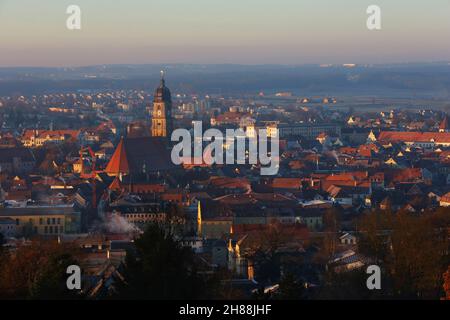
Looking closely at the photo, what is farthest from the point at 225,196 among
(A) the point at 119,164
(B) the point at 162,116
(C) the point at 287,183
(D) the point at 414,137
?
(D) the point at 414,137

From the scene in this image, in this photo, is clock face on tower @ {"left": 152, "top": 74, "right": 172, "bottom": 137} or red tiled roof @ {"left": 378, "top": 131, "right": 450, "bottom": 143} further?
red tiled roof @ {"left": 378, "top": 131, "right": 450, "bottom": 143}

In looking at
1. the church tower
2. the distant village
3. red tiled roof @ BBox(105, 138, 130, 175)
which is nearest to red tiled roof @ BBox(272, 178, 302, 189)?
the distant village

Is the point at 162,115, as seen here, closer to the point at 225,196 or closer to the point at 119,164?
the point at 119,164

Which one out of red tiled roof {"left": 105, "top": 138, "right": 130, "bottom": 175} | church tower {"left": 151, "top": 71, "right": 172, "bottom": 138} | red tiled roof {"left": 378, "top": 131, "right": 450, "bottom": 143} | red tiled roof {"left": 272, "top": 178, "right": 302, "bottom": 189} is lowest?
red tiled roof {"left": 378, "top": 131, "right": 450, "bottom": 143}

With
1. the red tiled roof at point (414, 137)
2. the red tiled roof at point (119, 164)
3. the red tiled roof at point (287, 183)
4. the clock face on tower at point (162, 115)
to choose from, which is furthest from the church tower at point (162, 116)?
the red tiled roof at point (414, 137)

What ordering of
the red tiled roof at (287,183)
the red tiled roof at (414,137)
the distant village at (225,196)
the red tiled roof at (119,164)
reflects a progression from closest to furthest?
1. the distant village at (225,196)
2. the red tiled roof at (287,183)
3. the red tiled roof at (119,164)
4. the red tiled roof at (414,137)

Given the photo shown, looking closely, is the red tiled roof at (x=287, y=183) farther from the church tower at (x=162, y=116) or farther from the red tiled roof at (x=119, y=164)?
the church tower at (x=162, y=116)

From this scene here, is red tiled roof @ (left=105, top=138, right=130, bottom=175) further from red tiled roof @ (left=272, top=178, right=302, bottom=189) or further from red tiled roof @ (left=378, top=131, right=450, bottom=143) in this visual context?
red tiled roof @ (left=378, top=131, right=450, bottom=143)

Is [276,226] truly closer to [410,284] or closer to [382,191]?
[410,284]
